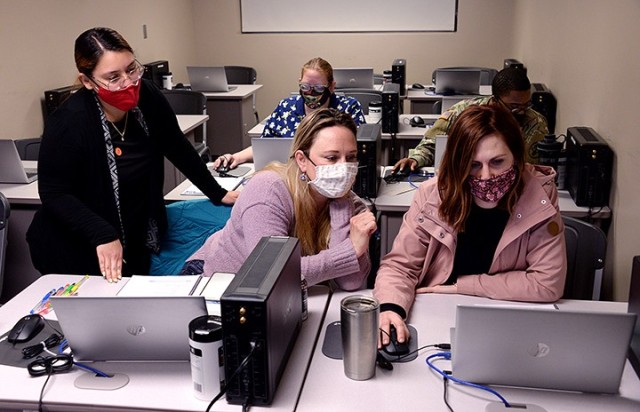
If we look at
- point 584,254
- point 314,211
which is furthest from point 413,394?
point 584,254

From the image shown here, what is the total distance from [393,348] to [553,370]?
0.39 metres

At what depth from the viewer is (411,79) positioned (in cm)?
743

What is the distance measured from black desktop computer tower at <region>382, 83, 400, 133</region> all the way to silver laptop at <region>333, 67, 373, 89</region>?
1.62 metres

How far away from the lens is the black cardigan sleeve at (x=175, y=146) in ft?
7.95

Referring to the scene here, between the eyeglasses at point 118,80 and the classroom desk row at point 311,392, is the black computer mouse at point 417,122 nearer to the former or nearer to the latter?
the eyeglasses at point 118,80

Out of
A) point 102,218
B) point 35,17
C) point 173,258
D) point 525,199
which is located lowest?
point 173,258

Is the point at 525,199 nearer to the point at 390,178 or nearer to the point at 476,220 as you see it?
the point at 476,220

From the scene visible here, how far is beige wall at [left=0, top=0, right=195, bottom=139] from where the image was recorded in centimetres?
424

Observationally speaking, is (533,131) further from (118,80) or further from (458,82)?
(458,82)

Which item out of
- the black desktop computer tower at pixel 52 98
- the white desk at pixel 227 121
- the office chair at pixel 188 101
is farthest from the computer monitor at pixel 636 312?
the white desk at pixel 227 121

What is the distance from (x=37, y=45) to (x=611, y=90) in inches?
149

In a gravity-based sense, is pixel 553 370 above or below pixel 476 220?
below

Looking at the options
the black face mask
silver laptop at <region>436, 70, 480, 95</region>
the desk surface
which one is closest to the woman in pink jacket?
the black face mask

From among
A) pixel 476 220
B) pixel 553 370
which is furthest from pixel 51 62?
pixel 553 370
